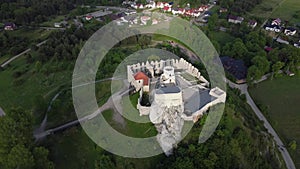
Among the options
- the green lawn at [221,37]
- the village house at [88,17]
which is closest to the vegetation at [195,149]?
the green lawn at [221,37]

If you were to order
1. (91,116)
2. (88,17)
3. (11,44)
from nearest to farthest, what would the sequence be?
(91,116), (11,44), (88,17)

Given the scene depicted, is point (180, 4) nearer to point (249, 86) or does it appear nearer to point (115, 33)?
point (115, 33)

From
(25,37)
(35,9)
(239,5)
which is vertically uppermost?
(239,5)

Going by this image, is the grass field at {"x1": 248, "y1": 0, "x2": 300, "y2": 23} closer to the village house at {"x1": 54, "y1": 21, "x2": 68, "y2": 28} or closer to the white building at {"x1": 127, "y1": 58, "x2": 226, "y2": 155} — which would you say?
the village house at {"x1": 54, "y1": 21, "x2": 68, "y2": 28}

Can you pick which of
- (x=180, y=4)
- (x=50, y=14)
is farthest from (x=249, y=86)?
(x=50, y=14)

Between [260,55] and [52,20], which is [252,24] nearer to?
[260,55]

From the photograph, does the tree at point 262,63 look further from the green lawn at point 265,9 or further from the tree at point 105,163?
the green lawn at point 265,9

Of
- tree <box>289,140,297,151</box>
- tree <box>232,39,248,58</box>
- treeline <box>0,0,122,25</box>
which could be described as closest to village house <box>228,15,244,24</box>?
tree <box>232,39,248,58</box>

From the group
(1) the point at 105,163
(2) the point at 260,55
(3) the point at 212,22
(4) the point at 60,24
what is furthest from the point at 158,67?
(4) the point at 60,24
